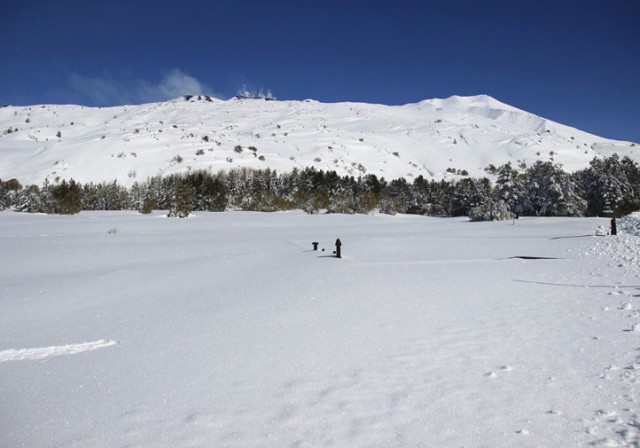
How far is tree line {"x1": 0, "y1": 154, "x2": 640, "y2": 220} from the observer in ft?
161

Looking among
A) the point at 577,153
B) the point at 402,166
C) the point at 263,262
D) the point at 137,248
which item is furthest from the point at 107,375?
the point at 577,153

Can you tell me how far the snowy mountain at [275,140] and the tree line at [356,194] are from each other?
5.68m

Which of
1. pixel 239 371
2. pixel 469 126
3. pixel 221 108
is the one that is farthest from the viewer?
pixel 221 108

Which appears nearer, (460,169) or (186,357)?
(186,357)

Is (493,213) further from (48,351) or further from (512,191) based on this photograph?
(48,351)

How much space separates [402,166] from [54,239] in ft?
236

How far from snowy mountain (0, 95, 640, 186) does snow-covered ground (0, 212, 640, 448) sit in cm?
6351

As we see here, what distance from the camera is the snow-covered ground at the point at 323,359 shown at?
12.3 feet

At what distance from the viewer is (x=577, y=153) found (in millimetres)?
86250

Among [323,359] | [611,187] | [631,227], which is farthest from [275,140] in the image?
[323,359]

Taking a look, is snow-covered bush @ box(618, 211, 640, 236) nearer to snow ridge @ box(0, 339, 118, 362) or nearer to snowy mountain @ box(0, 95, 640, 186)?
snow ridge @ box(0, 339, 118, 362)

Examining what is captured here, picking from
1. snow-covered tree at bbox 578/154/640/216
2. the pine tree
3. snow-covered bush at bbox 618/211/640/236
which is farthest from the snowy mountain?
snow-covered bush at bbox 618/211/640/236

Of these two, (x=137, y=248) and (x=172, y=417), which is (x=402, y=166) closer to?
(x=137, y=248)

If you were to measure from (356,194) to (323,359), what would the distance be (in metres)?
59.4
